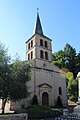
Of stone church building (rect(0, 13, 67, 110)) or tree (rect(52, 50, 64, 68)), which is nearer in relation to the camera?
stone church building (rect(0, 13, 67, 110))

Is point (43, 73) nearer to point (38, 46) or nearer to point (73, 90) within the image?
point (38, 46)

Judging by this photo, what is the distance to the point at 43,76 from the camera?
106 feet

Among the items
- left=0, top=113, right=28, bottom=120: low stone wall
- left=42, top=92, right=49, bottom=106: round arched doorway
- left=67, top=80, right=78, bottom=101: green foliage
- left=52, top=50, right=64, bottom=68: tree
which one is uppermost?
left=52, top=50, right=64, bottom=68: tree

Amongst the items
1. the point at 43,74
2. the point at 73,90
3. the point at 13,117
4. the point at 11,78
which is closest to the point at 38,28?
the point at 43,74

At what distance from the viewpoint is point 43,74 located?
32.6m

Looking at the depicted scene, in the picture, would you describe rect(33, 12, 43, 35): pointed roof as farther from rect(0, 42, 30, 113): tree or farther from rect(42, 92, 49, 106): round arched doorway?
rect(0, 42, 30, 113): tree

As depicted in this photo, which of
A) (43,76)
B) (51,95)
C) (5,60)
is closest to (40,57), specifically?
(43,76)

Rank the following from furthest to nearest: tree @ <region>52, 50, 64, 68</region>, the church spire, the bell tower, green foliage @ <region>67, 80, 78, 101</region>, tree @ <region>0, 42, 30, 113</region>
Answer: tree @ <region>52, 50, 64, 68</region> → green foliage @ <region>67, 80, 78, 101</region> → the church spire → the bell tower → tree @ <region>0, 42, 30, 113</region>

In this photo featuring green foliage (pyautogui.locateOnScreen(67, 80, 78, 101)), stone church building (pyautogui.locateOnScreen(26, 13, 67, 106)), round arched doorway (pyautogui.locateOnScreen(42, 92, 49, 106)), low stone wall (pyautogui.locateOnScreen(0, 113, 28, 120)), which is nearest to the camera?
low stone wall (pyautogui.locateOnScreen(0, 113, 28, 120))

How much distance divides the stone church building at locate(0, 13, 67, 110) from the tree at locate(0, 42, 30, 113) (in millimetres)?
9134

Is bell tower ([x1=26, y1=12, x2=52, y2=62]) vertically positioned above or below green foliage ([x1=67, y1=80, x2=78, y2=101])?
above

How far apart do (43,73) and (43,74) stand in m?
0.18

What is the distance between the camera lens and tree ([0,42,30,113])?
18203mm

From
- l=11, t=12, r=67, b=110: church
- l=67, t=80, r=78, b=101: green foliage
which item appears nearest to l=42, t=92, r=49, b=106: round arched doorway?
l=11, t=12, r=67, b=110: church
